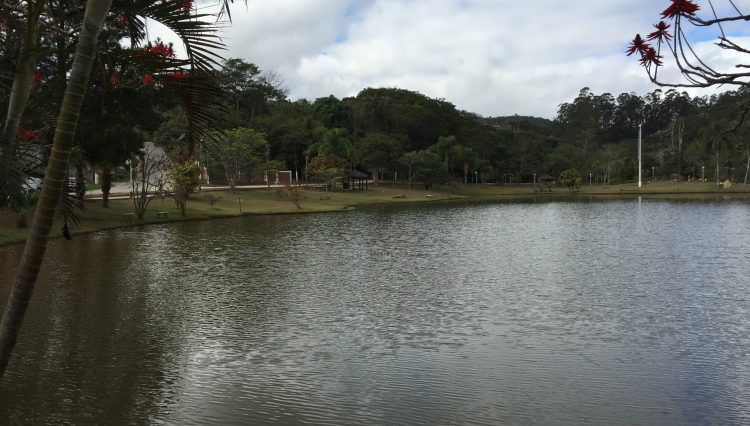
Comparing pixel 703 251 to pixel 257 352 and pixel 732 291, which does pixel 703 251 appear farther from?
pixel 257 352

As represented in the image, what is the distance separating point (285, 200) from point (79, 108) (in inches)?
1936

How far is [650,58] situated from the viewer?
4895 mm

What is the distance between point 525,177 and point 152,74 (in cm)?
10624

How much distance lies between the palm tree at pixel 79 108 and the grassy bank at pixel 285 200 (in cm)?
1142

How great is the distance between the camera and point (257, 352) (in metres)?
10.1

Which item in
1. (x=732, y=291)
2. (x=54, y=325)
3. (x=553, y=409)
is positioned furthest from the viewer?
(x=732, y=291)

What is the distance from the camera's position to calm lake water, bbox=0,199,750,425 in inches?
303

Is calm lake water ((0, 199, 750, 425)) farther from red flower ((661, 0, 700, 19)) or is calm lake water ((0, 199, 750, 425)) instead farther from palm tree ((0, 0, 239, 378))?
red flower ((661, 0, 700, 19))

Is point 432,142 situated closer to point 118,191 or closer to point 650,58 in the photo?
point 118,191

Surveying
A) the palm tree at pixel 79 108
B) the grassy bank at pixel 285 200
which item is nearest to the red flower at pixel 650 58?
the palm tree at pixel 79 108

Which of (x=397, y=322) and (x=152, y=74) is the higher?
(x=152, y=74)

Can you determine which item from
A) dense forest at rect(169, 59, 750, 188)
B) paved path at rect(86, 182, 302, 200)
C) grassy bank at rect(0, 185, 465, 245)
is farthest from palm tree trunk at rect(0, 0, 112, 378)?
dense forest at rect(169, 59, 750, 188)

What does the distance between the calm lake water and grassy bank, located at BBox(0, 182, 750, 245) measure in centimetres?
492

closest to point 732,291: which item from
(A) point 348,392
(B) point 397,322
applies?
(B) point 397,322
